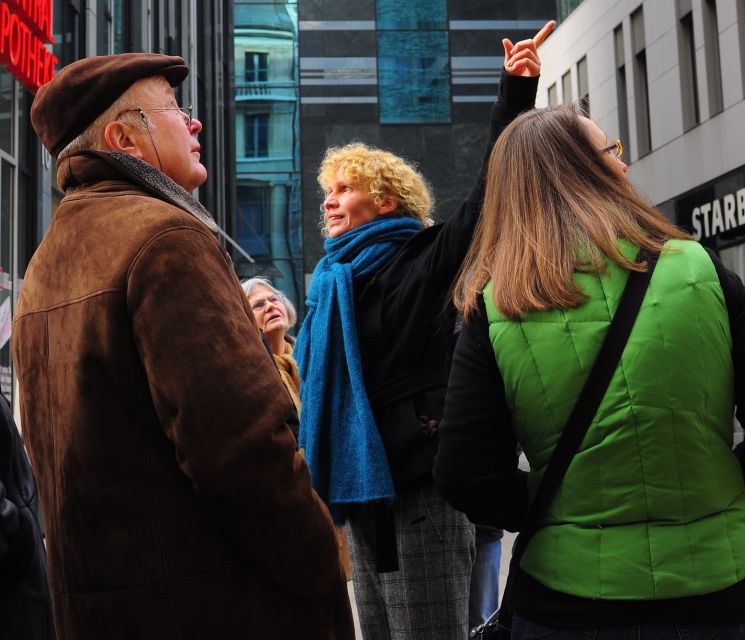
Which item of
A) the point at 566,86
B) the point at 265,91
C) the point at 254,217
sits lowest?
the point at 254,217

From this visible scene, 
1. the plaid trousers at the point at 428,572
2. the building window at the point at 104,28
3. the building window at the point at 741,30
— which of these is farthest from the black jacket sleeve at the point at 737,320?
the building window at the point at 741,30

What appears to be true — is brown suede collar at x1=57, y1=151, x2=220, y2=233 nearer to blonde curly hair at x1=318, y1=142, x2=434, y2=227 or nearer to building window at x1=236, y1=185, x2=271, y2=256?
blonde curly hair at x1=318, y1=142, x2=434, y2=227

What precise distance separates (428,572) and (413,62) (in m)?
40.2

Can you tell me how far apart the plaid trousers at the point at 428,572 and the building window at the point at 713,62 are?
808 inches

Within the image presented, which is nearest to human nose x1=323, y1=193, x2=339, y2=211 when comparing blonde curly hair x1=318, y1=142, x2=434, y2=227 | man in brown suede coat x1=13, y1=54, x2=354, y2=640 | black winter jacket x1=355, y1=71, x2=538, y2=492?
blonde curly hair x1=318, y1=142, x2=434, y2=227

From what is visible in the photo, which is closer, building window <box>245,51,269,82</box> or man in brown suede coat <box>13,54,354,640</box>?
man in brown suede coat <box>13,54,354,640</box>

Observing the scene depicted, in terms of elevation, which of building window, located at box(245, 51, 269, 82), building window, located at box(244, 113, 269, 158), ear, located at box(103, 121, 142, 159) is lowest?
ear, located at box(103, 121, 142, 159)

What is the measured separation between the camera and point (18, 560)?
10.5 feet

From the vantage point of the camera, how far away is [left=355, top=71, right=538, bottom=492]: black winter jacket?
10.5ft

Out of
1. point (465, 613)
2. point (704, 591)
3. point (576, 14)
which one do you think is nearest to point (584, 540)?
point (704, 591)

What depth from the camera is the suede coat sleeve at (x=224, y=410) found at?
83.6 inches

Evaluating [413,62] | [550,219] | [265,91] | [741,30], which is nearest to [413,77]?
[413,62]

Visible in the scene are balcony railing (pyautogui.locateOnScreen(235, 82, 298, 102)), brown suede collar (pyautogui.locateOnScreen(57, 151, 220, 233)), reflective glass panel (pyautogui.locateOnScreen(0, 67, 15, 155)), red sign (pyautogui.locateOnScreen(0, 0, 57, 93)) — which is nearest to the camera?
brown suede collar (pyautogui.locateOnScreen(57, 151, 220, 233))

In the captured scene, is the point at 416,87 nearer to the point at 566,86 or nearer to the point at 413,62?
the point at 413,62
